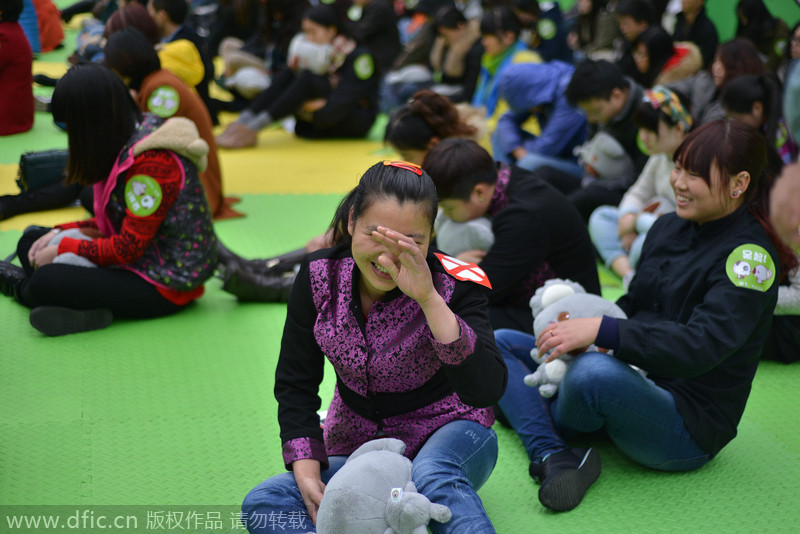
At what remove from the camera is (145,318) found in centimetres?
340

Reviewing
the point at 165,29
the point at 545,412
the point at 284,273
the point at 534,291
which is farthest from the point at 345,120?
the point at 545,412

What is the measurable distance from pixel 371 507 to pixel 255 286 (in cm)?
204

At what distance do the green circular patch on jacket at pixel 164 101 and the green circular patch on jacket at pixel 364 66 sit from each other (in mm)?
2673

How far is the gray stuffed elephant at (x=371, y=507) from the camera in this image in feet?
5.39

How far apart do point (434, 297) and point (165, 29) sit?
190 inches

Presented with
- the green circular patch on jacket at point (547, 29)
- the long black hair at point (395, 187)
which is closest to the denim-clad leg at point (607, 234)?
the long black hair at point (395, 187)

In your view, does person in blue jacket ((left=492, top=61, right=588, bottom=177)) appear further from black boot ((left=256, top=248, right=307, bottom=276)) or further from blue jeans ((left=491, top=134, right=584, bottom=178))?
black boot ((left=256, top=248, right=307, bottom=276))

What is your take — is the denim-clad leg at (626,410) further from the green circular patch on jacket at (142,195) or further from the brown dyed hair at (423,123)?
the green circular patch on jacket at (142,195)

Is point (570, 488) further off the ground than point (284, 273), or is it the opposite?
point (570, 488)

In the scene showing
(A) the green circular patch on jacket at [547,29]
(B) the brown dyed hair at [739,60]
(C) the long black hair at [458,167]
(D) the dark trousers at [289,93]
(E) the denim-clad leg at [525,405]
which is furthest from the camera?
(A) the green circular patch on jacket at [547,29]

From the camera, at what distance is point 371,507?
1655 millimetres

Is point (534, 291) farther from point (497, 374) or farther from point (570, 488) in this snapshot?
point (497, 374)

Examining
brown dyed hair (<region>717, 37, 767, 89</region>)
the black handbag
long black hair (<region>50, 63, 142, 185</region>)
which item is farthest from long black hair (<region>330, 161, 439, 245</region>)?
brown dyed hair (<region>717, 37, 767, 89</region>)

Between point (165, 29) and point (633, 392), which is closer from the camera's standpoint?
point (633, 392)
